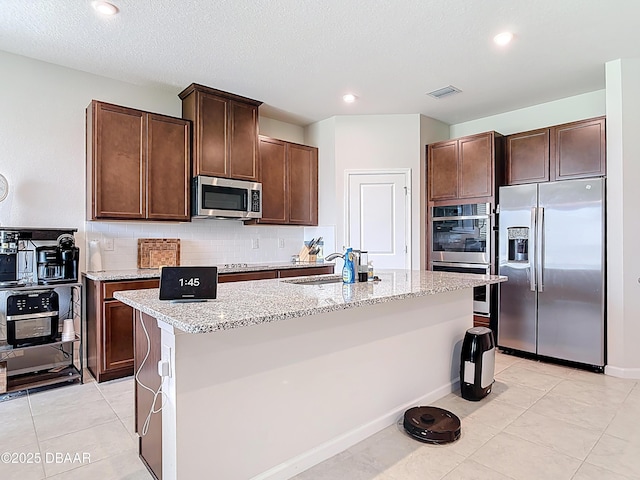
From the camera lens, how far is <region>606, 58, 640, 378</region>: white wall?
3.35 metres

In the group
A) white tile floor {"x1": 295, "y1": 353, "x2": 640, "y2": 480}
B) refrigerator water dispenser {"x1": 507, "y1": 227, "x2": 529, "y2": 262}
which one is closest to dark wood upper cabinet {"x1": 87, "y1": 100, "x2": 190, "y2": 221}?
white tile floor {"x1": 295, "y1": 353, "x2": 640, "y2": 480}

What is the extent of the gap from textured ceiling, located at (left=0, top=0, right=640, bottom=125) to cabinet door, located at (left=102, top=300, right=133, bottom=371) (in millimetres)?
2082

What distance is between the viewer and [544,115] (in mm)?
4473

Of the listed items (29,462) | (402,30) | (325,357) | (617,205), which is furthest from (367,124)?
(29,462)

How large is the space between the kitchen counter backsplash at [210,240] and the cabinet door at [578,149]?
8.30ft

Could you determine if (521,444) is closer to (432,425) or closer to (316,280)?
(432,425)

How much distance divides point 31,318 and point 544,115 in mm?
5412

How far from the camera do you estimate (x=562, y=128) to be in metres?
3.85

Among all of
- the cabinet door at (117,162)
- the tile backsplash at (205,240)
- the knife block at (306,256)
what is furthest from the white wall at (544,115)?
the cabinet door at (117,162)

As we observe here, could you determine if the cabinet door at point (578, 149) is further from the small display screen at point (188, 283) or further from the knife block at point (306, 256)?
the small display screen at point (188, 283)

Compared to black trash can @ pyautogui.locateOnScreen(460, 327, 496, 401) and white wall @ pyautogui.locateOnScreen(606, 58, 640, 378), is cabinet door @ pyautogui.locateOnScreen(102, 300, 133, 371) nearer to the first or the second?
black trash can @ pyautogui.locateOnScreen(460, 327, 496, 401)

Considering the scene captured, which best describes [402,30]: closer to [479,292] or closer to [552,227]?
[552,227]

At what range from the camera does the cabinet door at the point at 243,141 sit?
4.09 meters

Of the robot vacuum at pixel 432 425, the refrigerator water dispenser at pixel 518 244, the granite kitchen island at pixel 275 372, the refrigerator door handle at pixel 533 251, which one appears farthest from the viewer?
the refrigerator water dispenser at pixel 518 244
